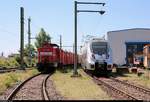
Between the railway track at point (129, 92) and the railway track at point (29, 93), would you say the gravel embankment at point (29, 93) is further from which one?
the railway track at point (129, 92)

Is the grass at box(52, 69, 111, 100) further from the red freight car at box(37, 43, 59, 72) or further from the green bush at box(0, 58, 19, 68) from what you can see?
the green bush at box(0, 58, 19, 68)

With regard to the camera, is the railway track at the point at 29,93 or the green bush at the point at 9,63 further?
the green bush at the point at 9,63

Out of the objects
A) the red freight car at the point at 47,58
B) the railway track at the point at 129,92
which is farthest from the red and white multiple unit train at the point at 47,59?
the railway track at the point at 129,92

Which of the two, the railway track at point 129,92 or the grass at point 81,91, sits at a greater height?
the grass at point 81,91

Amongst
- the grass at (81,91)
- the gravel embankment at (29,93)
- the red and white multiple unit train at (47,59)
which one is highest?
the red and white multiple unit train at (47,59)

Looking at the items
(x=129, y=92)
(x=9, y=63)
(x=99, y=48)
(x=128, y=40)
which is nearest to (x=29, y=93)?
(x=129, y=92)

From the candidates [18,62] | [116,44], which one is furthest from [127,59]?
[18,62]

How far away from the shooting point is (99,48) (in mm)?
33781

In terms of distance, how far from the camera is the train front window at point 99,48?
33.7 m

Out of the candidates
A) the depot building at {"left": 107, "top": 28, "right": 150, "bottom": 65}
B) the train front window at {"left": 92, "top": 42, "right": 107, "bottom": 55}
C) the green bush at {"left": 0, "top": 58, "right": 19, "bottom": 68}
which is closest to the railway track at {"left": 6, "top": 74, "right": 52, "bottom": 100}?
the train front window at {"left": 92, "top": 42, "right": 107, "bottom": 55}

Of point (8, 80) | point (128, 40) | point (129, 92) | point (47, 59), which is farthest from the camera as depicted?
point (128, 40)

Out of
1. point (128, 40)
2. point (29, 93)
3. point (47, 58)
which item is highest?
point (128, 40)

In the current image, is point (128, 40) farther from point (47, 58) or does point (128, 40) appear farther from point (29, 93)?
point (29, 93)

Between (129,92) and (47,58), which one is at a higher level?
(47,58)
